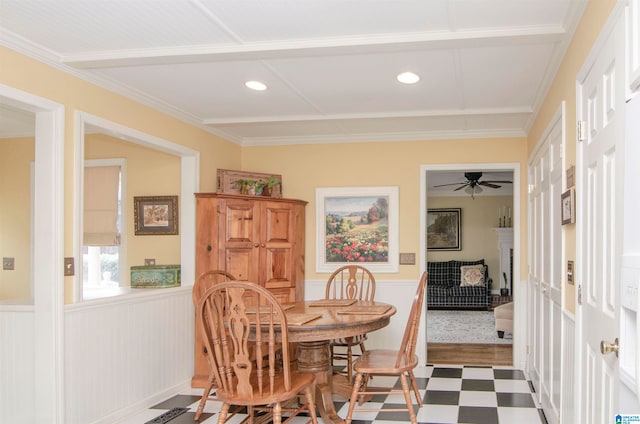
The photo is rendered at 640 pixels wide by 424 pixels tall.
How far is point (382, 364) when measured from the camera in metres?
3.52

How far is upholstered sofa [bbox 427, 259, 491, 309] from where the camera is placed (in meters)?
10.0

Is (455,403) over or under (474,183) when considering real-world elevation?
under

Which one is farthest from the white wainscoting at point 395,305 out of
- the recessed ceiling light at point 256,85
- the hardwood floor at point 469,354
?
the recessed ceiling light at point 256,85

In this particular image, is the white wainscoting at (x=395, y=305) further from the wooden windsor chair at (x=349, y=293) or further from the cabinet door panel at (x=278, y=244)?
the cabinet door panel at (x=278, y=244)

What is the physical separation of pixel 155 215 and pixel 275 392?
2.63m

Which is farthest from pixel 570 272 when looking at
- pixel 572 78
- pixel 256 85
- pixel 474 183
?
pixel 474 183

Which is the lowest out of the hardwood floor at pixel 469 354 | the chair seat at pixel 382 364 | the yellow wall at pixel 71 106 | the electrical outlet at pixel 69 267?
the hardwood floor at pixel 469 354

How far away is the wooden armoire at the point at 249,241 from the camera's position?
188 inches

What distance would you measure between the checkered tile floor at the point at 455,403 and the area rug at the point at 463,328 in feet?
5.75

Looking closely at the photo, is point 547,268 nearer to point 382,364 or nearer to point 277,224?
point 382,364

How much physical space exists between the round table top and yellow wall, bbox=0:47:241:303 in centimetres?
→ 142

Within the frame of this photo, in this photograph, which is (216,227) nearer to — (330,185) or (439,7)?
(330,185)

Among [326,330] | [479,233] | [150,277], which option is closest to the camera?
[326,330]

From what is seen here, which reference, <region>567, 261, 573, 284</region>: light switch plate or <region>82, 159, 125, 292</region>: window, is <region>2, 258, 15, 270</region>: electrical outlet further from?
<region>567, 261, 573, 284</region>: light switch plate
